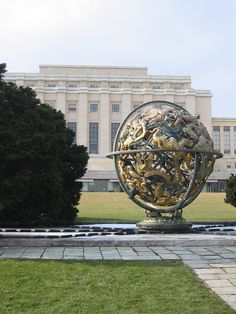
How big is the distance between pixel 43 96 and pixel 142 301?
78.2 m

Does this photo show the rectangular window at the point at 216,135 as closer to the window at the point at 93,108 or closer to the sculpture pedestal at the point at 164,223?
the window at the point at 93,108

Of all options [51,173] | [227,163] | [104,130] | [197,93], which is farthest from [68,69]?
[51,173]

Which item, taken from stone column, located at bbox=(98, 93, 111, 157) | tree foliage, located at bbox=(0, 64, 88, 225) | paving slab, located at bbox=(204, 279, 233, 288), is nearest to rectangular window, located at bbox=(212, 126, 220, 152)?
stone column, located at bbox=(98, 93, 111, 157)

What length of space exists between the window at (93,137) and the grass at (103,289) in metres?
73.2

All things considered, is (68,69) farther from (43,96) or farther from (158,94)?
(158,94)

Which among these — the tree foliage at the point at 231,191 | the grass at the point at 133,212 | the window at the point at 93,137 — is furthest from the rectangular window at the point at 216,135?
the tree foliage at the point at 231,191

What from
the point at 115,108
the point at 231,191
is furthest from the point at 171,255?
the point at 115,108

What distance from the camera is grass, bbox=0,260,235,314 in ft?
17.5

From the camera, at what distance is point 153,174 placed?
12.5 meters

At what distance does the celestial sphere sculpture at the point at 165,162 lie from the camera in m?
12.5

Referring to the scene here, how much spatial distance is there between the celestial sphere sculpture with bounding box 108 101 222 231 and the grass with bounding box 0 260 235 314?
196 inches

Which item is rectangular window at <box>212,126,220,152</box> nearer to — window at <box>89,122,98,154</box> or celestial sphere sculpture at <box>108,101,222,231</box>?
window at <box>89,122,98,154</box>

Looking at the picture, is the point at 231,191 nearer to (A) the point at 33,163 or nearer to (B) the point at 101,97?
(A) the point at 33,163

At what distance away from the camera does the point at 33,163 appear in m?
15.8
